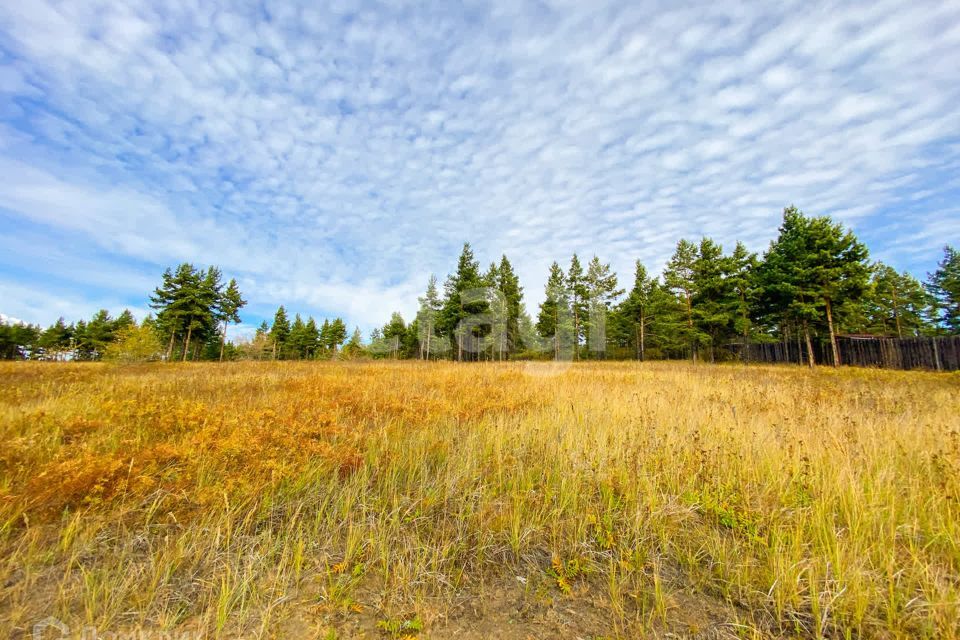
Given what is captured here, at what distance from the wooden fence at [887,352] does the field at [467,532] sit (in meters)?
30.2

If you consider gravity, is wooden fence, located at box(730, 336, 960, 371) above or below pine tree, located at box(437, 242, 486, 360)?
below

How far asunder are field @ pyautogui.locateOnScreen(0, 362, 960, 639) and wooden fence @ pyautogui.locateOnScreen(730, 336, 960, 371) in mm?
30165

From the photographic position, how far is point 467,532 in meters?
2.48

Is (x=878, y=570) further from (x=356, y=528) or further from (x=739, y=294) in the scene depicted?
(x=739, y=294)

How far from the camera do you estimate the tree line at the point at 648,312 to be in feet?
79.0

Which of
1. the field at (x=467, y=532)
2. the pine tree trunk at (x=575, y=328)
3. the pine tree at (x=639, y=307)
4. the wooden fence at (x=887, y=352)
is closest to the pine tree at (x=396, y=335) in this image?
the pine tree trunk at (x=575, y=328)

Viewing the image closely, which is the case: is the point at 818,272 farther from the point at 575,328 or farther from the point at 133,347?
the point at 133,347

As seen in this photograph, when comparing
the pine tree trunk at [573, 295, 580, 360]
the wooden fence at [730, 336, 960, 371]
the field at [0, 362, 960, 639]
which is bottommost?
the field at [0, 362, 960, 639]

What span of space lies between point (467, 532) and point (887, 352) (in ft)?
123

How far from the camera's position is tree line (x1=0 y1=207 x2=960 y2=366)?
24.1m

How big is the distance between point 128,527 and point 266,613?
1594 mm

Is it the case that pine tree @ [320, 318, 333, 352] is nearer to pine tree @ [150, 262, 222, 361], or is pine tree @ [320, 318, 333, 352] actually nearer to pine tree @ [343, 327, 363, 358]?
pine tree @ [343, 327, 363, 358]

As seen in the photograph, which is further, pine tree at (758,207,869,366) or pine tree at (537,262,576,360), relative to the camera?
pine tree at (537,262,576,360)

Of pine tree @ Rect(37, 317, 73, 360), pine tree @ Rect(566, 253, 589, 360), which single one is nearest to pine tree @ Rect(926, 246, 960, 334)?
pine tree @ Rect(566, 253, 589, 360)
